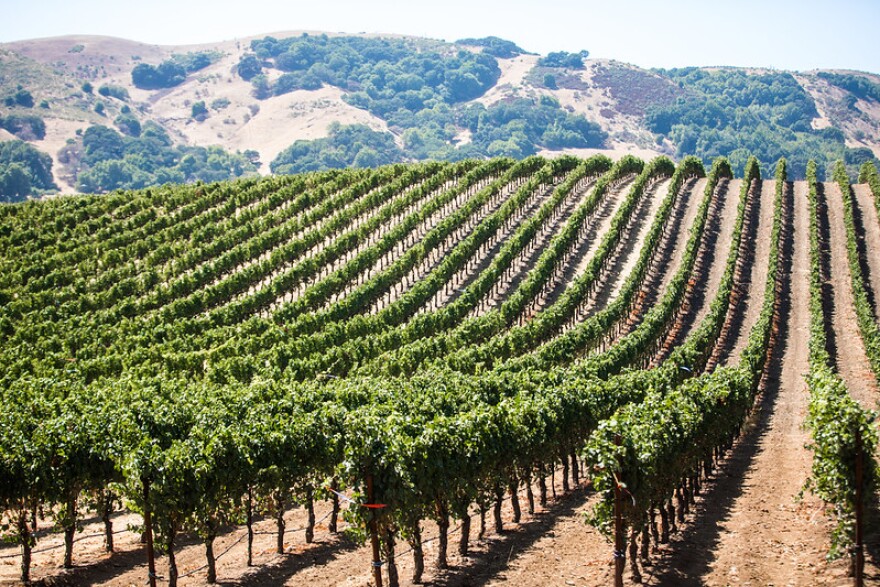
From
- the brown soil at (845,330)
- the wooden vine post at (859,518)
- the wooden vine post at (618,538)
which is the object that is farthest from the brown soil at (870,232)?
the wooden vine post at (618,538)

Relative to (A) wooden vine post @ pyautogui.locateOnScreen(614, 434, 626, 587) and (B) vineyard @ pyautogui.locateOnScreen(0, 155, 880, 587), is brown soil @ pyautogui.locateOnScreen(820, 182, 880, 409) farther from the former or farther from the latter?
(A) wooden vine post @ pyautogui.locateOnScreen(614, 434, 626, 587)

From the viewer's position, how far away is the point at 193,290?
68.5 m

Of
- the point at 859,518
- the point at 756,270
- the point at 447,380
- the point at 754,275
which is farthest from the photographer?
the point at 756,270

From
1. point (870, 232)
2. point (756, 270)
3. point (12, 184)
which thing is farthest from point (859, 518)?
point (12, 184)

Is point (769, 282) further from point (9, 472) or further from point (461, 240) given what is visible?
point (9, 472)

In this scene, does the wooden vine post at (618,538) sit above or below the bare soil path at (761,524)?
above

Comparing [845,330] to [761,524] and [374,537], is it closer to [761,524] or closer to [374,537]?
[761,524]

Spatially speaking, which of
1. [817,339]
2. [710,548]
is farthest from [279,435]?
[817,339]

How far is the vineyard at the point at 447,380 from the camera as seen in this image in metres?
22.9

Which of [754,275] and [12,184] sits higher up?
[12,184]

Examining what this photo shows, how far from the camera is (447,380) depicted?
1460 inches

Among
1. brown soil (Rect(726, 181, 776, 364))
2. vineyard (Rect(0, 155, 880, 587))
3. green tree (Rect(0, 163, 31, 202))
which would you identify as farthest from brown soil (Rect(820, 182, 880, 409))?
green tree (Rect(0, 163, 31, 202))

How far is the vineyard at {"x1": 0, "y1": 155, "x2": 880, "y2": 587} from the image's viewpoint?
75.1 ft

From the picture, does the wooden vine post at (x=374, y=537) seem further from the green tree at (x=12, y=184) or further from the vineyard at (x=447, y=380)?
the green tree at (x=12, y=184)
